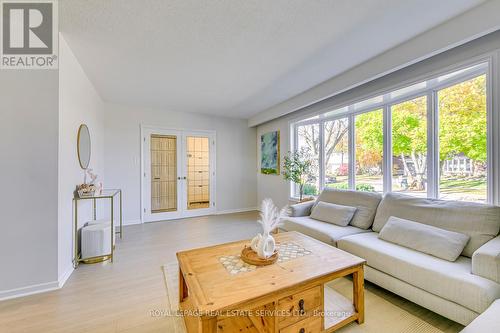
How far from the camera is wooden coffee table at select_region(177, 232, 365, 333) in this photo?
4.02 ft

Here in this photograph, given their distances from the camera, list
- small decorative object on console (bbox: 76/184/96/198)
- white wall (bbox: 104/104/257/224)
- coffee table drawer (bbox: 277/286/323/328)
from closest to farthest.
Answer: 1. coffee table drawer (bbox: 277/286/323/328)
2. small decorative object on console (bbox: 76/184/96/198)
3. white wall (bbox: 104/104/257/224)

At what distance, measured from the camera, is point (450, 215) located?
2055 millimetres

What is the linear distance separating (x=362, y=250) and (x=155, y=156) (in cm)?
436

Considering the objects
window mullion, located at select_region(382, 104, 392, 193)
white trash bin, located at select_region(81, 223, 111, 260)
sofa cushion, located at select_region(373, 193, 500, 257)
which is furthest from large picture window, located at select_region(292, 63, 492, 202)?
white trash bin, located at select_region(81, 223, 111, 260)

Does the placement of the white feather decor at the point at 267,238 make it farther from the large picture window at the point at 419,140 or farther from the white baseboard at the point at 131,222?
the white baseboard at the point at 131,222

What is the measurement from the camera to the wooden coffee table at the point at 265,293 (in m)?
1.22

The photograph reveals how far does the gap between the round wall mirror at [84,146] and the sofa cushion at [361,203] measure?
3.58m

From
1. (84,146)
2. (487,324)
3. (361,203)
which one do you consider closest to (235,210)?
(361,203)

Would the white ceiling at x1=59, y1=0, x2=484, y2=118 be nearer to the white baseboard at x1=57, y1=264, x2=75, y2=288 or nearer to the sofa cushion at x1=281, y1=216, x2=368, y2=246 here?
the sofa cushion at x1=281, y1=216, x2=368, y2=246

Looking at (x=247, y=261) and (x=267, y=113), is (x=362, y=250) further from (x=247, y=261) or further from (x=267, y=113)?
(x=267, y=113)

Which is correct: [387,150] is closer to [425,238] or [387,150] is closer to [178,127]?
[425,238]

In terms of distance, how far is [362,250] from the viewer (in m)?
2.14

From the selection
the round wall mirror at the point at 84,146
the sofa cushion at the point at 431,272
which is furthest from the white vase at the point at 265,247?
the round wall mirror at the point at 84,146

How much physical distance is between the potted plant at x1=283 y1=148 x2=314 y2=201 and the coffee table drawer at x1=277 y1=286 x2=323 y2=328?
2.72 m
